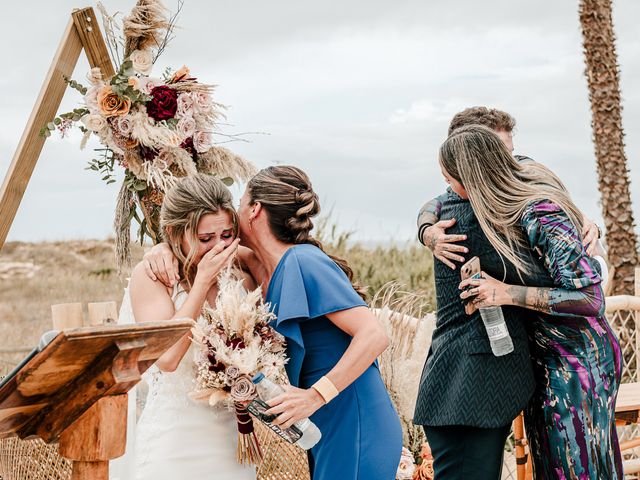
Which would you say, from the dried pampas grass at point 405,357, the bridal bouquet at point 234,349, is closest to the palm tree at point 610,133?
the dried pampas grass at point 405,357

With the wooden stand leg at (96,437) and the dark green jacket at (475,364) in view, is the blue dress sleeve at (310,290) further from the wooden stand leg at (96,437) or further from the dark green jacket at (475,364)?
the wooden stand leg at (96,437)

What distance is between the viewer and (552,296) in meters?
2.89

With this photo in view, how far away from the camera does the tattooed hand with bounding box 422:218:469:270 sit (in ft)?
10.2

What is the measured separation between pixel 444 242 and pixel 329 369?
71cm

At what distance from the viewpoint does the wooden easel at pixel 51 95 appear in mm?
4023

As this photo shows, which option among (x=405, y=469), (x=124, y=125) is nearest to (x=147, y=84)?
(x=124, y=125)

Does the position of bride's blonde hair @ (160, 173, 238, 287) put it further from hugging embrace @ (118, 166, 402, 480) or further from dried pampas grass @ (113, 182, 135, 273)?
dried pampas grass @ (113, 182, 135, 273)

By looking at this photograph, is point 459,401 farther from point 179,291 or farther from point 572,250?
point 179,291

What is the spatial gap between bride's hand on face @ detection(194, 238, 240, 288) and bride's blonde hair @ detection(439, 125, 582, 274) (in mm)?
927

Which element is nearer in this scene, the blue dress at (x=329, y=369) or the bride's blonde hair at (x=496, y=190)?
the blue dress at (x=329, y=369)

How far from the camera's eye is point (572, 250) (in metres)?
2.86

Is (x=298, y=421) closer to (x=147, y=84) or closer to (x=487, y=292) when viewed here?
(x=487, y=292)

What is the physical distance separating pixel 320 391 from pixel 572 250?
3.44ft

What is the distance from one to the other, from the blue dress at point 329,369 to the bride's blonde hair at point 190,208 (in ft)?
1.24
